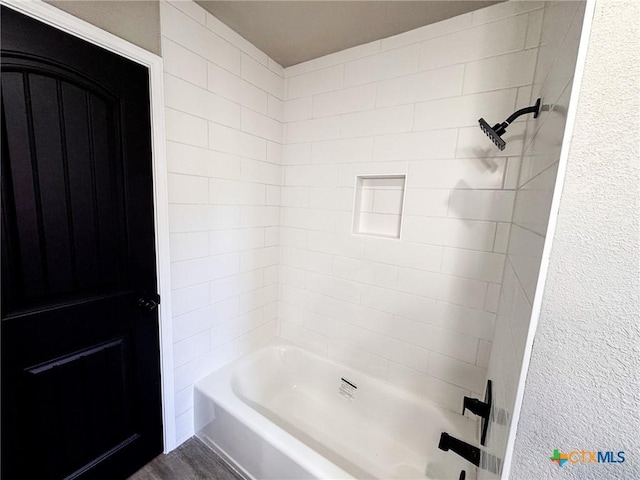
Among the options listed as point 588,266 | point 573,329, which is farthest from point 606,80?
point 573,329

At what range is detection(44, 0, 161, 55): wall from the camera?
95 cm

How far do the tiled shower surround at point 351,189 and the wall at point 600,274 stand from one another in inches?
35.5

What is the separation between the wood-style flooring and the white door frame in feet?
0.20

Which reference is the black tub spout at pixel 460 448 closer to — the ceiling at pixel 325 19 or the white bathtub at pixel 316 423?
the white bathtub at pixel 316 423

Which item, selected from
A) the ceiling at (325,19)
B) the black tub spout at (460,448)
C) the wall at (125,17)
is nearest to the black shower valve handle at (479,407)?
the black tub spout at (460,448)

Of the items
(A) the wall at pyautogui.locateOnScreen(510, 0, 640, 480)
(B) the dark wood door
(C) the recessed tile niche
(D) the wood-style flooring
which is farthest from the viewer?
(C) the recessed tile niche

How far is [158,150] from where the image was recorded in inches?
48.1

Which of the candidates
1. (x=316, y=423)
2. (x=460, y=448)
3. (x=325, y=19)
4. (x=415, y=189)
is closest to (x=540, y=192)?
(x=415, y=189)

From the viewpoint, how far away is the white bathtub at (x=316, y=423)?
1.23 metres

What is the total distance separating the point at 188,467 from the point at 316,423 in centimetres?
77

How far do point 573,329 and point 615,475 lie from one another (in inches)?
8.4

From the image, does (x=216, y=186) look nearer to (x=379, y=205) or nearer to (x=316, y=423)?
(x=379, y=205)

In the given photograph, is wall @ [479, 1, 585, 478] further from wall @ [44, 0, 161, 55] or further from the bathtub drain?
wall @ [44, 0, 161, 55]

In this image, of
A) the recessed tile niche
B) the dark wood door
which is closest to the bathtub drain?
the recessed tile niche
